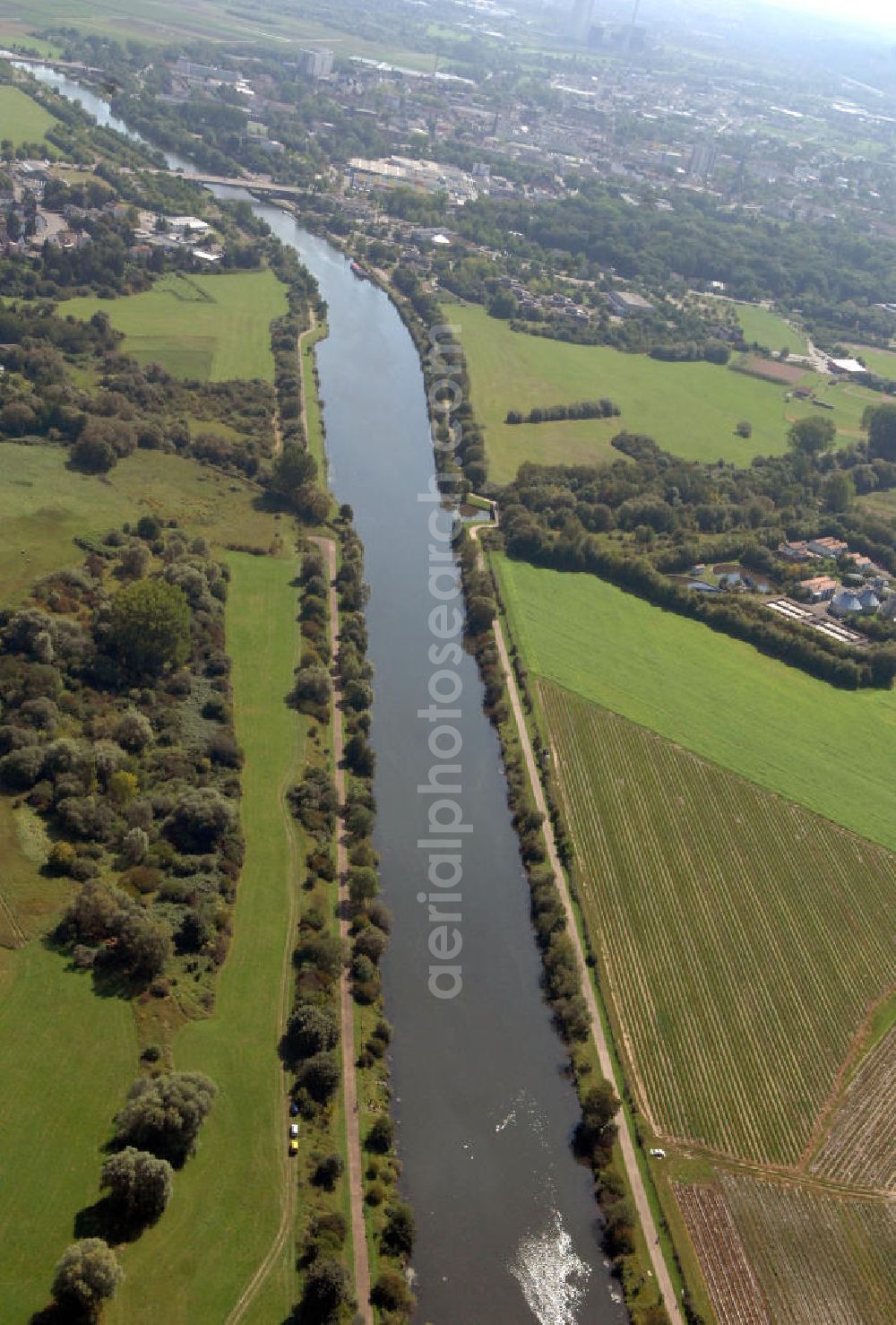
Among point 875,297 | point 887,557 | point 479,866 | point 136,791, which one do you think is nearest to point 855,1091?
point 479,866

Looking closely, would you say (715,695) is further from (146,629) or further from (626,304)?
(626,304)

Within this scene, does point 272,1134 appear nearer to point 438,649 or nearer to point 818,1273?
point 818,1273

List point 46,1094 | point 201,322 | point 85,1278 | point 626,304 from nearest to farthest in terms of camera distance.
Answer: point 85,1278 → point 46,1094 → point 201,322 → point 626,304

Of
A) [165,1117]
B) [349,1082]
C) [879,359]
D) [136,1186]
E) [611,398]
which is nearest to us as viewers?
[136,1186]

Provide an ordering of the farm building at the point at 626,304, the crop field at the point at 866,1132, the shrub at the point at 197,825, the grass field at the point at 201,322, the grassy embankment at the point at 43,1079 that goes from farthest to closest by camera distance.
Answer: the farm building at the point at 626,304
the grass field at the point at 201,322
the shrub at the point at 197,825
the crop field at the point at 866,1132
the grassy embankment at the point at 43,1079

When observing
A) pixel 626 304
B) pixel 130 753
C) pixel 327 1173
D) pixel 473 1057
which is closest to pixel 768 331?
pixel 626 304

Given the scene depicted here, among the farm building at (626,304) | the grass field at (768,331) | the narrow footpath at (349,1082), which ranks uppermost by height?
the grass field at (768,331)

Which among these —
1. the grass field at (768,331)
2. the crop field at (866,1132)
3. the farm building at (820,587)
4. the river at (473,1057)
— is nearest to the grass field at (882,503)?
the farm building at (820,587)

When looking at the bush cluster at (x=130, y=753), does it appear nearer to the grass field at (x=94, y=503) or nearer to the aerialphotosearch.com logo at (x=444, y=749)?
the grass field at (x=94, y=503)
